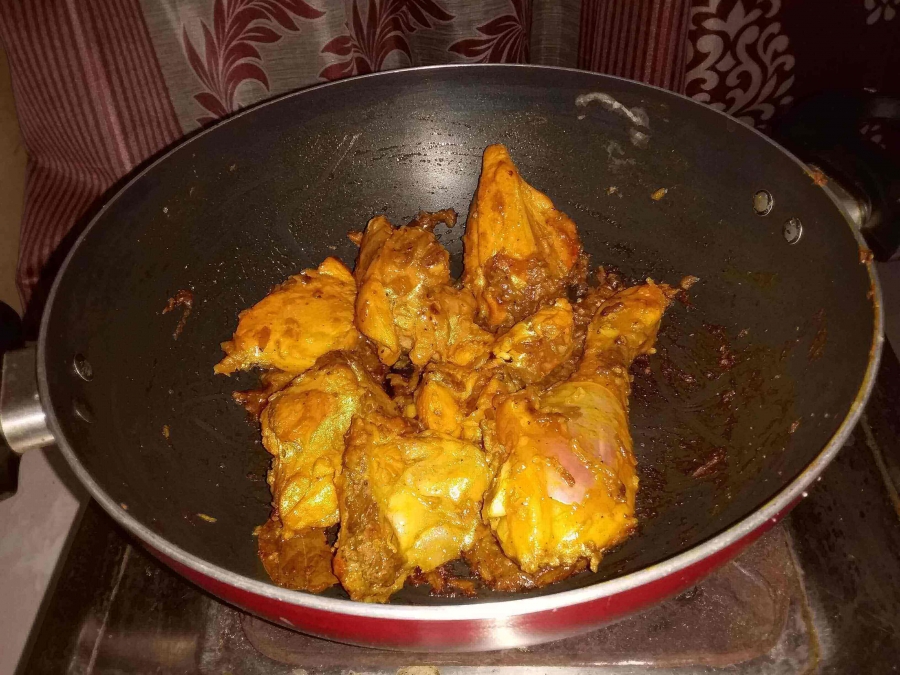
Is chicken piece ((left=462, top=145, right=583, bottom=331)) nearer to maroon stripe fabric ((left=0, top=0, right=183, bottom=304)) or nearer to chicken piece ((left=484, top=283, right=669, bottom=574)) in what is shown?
chicken piece ((left=484, top=283, right=669, bottom=574))

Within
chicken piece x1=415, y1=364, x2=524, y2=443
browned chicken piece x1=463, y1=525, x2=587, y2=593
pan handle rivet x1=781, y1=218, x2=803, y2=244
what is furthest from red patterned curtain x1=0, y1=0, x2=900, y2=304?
browned chicken piece x1=463, y1=525, x2=587, y2=593

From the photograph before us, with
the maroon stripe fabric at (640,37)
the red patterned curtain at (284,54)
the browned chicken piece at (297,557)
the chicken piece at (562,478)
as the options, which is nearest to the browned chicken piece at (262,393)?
the browned chicken piece at (297,557)

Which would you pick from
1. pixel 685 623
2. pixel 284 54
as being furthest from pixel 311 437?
pixel 284 54

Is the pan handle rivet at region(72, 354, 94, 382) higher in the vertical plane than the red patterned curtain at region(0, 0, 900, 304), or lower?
lower

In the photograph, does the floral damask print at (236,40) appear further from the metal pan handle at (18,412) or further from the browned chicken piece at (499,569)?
the browned chicken piece at (499,569)

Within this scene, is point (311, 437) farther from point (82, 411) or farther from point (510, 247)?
point (510, 247)

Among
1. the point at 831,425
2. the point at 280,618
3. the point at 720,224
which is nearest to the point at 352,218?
the point at 720,224
